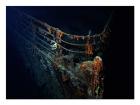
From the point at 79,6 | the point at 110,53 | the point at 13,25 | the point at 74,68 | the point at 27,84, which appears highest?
the point at 79,6

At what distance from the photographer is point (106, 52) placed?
198cm

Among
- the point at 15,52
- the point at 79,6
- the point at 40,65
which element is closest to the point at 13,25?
the point at 15,52

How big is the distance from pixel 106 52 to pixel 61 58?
0.44m

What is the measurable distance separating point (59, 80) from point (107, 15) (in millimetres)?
780

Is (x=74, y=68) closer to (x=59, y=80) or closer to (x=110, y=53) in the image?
(x=59, y=80)

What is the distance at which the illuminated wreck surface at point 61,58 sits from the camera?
6.53 ft

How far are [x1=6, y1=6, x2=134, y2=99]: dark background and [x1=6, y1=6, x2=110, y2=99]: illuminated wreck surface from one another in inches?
2.1

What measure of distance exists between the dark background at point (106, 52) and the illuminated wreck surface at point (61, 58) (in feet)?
0.17

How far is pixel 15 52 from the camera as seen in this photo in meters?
2.02

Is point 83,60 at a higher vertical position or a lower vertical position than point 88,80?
higher

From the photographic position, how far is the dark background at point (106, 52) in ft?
6.54

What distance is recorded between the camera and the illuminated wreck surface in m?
1.99

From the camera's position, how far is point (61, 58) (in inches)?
79.0
